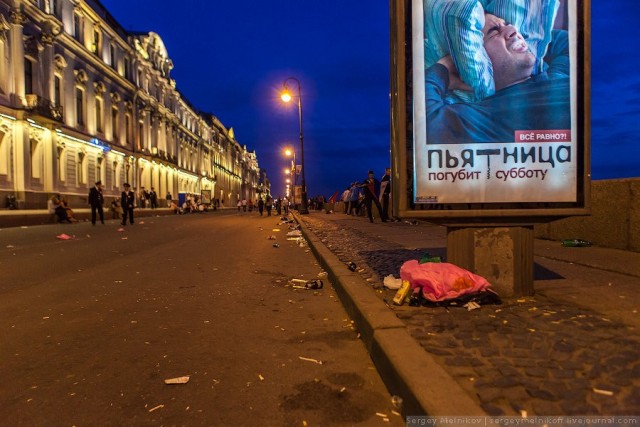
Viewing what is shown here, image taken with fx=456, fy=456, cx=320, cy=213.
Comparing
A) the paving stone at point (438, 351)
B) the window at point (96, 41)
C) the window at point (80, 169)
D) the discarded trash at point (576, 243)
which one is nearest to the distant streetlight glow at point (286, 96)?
the window at point (80, 169)

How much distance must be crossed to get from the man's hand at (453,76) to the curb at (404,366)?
2169 millimetres

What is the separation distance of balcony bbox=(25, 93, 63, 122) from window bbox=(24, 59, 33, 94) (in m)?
0.83

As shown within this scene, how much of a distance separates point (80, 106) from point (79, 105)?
0.53ft

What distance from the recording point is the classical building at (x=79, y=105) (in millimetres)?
28562

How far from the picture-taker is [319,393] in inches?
111

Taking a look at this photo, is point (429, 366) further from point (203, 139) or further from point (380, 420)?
point (203, 139)

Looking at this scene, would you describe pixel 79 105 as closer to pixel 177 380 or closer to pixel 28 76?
pixel 28 76

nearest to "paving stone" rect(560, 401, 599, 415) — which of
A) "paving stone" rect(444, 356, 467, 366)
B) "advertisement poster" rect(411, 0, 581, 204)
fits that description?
"paving stone" rect(444, 356, 467, 366)

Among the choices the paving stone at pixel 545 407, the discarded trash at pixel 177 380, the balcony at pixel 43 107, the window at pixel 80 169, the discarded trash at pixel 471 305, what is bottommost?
the discarded trash at pixel 177 380

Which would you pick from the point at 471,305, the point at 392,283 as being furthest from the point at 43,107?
the point at 471,305

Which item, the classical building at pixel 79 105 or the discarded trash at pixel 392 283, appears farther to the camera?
the classical building at pixel 79 105

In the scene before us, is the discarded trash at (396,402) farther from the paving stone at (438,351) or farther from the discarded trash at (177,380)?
the discarded trash at (177,380)

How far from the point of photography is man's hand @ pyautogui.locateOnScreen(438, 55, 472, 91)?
14.3ft

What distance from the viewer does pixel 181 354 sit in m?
3.53
